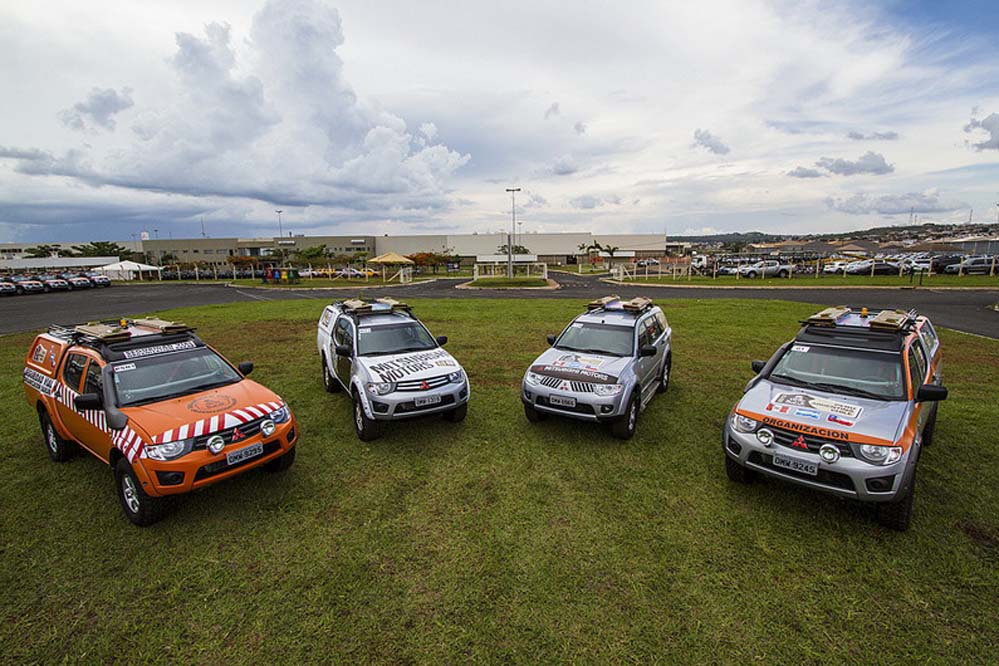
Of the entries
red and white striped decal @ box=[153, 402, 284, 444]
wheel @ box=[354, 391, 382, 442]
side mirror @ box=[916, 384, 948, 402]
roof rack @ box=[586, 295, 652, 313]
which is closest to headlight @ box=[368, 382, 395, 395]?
wheel @ box=[354, 391, 382, 442]

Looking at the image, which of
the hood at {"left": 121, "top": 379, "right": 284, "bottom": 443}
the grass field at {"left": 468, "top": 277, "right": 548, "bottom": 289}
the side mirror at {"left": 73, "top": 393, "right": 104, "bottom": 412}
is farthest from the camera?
the grass field at {"left": 468, "top": 277, "right": 548, "bottom": 289}

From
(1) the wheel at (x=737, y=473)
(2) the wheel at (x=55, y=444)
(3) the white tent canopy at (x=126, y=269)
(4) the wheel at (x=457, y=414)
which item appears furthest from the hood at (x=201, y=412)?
(3) the white tent canopy at (x=126, y=269)

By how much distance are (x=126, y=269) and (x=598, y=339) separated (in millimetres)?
64368

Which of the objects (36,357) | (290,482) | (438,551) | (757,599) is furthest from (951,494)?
(36,357)

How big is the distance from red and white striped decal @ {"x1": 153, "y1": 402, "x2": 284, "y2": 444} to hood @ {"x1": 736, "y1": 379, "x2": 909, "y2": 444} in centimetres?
556

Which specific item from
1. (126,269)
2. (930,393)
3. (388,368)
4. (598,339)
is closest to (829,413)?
(930,393)

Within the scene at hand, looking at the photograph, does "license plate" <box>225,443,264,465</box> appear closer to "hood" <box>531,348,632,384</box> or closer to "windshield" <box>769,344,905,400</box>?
"hood" <box>531,348,632,384</box>

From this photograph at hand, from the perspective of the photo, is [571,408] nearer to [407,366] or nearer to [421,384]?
[421,384]

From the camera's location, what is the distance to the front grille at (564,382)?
6.71 meters

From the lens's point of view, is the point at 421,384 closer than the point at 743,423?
No

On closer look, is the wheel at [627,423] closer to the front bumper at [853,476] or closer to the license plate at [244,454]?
the front bumper at [853,476]

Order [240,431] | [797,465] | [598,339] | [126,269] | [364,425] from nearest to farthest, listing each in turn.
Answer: [797,465] < [240,431] < [364,425] < [598,339] < [126,269]

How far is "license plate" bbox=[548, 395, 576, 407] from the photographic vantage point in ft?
22.1

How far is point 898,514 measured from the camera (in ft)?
15.1
